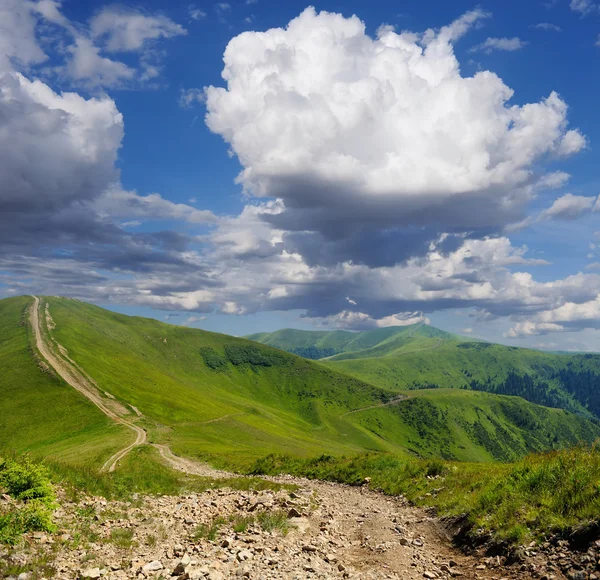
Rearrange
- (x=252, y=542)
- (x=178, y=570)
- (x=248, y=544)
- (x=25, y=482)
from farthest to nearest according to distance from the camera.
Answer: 1. (x=25, y=482)
2. (x=252, y=542)
3. (x=248, y=544)
4. (x=178, y=570)

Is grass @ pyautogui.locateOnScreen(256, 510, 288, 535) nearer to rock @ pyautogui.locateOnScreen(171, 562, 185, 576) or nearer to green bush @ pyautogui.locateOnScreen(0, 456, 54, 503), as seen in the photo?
rock @ pyautogui.locateOnScreen(171, 562, 185, 576)

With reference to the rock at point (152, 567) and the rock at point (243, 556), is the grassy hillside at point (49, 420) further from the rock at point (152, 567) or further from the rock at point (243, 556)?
the rock at point (243, 556)

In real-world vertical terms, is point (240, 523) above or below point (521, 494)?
below

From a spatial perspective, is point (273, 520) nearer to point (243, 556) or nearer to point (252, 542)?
point (252, 542)

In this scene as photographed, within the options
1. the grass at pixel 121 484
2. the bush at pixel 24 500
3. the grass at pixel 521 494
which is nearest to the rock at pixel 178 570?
the bush at pixel 24 500

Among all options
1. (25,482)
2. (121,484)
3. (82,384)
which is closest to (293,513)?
(25,482)

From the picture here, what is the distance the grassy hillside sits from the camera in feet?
200

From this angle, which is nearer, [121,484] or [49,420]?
[121,484]

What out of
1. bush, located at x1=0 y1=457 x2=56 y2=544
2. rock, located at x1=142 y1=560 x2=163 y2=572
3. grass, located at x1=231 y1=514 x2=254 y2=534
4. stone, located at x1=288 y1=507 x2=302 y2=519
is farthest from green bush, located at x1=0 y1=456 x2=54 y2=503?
stone, located at x1=288 y1=507 x2=302 y2=519

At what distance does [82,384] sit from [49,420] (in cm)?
2258

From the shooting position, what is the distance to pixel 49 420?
7956cm

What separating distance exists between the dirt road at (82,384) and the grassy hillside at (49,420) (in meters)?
1.94

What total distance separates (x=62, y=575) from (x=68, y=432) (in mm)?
74679

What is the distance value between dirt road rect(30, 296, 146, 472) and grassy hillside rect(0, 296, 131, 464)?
1.94 m
